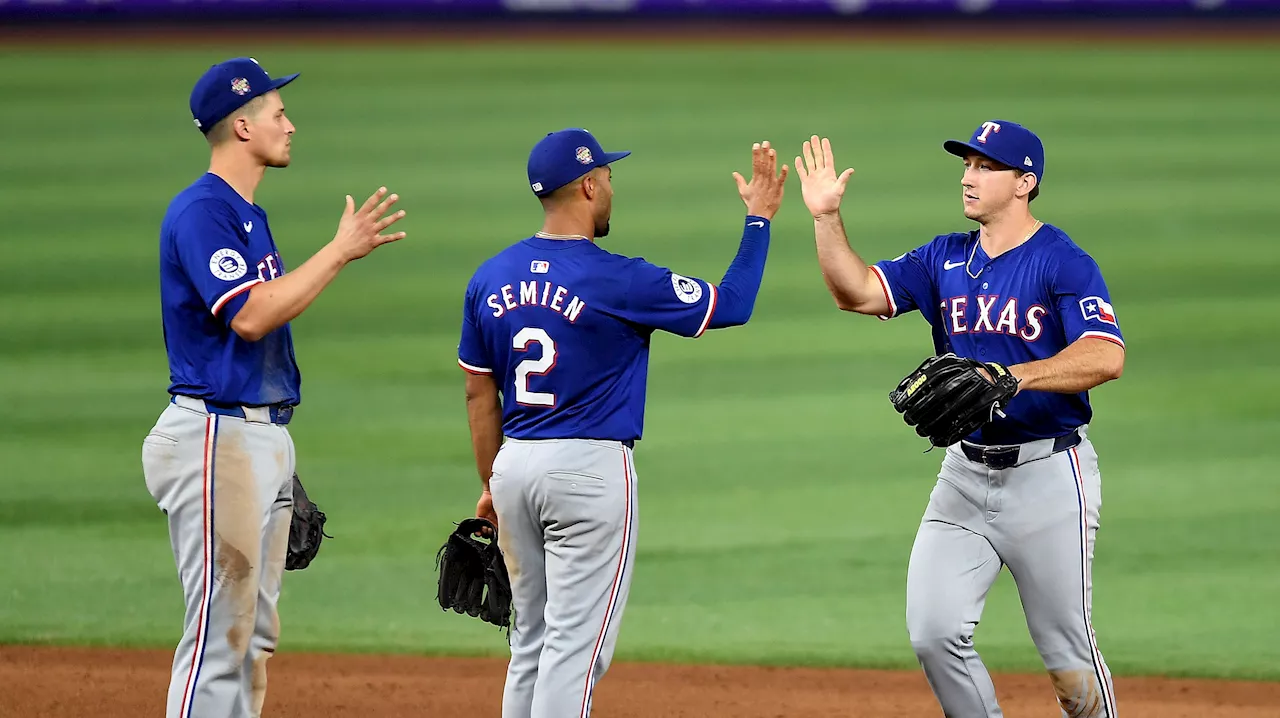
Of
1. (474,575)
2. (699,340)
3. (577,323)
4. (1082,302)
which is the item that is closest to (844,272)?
(1082,302)

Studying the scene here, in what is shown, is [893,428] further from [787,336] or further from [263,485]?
[263,485]

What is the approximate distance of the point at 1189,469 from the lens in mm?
8938

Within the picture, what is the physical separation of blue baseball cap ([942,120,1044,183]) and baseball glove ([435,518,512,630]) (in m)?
1.76

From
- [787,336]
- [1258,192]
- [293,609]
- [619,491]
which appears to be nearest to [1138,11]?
[1258,192]

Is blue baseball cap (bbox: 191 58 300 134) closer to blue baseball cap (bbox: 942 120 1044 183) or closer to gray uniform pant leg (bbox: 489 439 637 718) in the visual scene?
gray uniform pant leg (bbox: 489 439 637 718)

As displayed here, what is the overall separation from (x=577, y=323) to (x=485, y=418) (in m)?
0.48

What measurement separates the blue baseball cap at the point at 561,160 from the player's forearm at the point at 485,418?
1.85 ft

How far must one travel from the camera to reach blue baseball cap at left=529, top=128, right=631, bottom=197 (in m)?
3.96

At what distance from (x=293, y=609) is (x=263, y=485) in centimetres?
308

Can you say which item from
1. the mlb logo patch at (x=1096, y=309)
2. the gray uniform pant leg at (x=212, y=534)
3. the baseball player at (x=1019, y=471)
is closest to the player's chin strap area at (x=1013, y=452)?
the baseball player at (x=1019, y=471)

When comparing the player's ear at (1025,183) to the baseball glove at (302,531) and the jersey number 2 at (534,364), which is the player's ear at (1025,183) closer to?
the jersey number 2 at (534,364)

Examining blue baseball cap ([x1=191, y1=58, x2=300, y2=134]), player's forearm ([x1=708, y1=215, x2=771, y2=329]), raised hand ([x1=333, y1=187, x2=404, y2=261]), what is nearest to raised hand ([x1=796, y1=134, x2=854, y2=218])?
player's forearm ([x1=708, y1=215, x2=771, y2=329])

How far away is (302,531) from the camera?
444cm

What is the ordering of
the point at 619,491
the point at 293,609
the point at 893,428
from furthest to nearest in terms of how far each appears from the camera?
the point at 893,428, the point at 293,609, the point at 619,491
